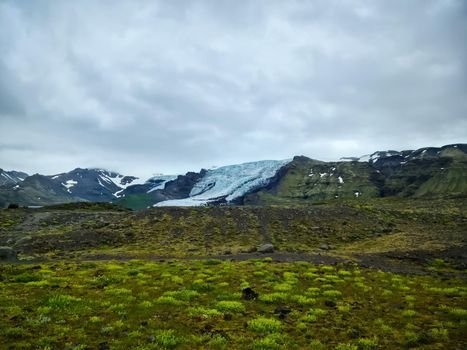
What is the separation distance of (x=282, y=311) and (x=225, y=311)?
3.30 metres

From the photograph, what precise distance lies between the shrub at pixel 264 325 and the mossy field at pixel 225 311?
0.17 ft

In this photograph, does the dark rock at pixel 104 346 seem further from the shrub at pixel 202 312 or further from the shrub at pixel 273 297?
the shrub at pixel 273 297

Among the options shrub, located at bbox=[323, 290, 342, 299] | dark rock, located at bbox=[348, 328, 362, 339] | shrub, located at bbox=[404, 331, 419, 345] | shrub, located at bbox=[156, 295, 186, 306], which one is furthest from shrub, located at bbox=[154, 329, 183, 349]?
shrub, located at bbox=[323, 290, 342, 299]

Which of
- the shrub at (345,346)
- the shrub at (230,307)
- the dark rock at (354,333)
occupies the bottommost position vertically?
the dark rock at (354,333)

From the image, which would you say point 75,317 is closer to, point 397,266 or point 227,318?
point 227,318

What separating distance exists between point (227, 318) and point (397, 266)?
2875 centimetres

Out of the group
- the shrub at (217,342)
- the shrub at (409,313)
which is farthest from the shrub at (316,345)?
the shrub at (409,313)

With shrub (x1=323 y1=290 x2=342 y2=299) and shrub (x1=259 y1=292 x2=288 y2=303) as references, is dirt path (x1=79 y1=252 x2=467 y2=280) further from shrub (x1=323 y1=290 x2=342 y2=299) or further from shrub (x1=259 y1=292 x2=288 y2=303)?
shrub (x1=259 y1=292 x2=288 y2=303)

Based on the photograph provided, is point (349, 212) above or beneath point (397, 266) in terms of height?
above

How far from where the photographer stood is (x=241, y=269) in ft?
117

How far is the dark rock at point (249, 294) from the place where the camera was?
2462 centimetres

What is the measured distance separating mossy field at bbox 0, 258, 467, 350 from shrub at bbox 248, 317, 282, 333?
53mm

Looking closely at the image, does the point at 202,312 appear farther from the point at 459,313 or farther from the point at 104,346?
the point at 459,313

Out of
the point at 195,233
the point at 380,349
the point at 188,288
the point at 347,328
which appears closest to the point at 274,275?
the point at 188,288
